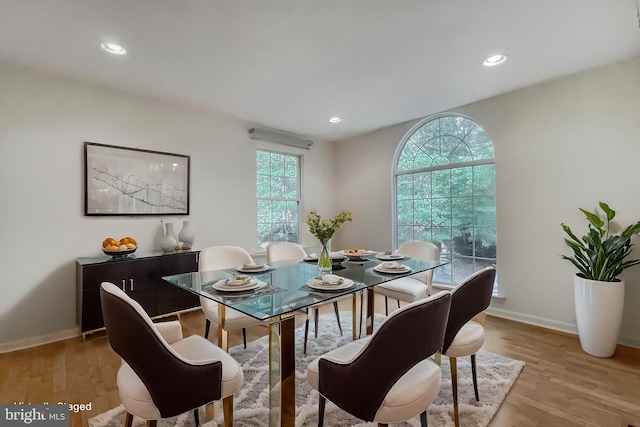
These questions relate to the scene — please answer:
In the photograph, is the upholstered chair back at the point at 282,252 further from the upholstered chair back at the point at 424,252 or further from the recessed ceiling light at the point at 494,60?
the recessed ceiling light at the point at 494,60

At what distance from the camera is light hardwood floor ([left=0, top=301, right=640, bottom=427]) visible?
70.8 inches

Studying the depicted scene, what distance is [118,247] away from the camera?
2.96 m

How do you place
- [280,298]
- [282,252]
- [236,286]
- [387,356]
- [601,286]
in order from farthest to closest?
1. [282,252]
2. [601,286]
3. [236,286]
4. [280,298]
5. [387,356]

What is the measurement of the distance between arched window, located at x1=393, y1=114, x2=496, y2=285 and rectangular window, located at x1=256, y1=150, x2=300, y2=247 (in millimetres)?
1616

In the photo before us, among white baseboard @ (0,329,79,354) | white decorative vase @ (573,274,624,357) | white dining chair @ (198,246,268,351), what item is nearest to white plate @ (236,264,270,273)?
white dining chair @ (198,246,268,351)

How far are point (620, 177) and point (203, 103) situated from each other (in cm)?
431

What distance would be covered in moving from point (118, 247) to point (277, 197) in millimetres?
2270

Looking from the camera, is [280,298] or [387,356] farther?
[280,298]

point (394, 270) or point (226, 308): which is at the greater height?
point (394, 270)

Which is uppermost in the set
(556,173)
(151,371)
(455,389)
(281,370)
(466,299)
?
(556,173)

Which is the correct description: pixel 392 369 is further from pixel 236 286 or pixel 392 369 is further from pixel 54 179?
pixel 54 179

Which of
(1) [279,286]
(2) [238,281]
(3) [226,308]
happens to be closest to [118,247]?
(3) [226,308]

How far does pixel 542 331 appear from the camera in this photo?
3.04 m

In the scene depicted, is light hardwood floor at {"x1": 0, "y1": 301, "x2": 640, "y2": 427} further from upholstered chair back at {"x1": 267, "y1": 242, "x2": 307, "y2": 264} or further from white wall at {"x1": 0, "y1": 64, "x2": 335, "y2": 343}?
upholstered chair back at {"x1": 267, "y1": 242, "x2": 307, "y2": 264}
